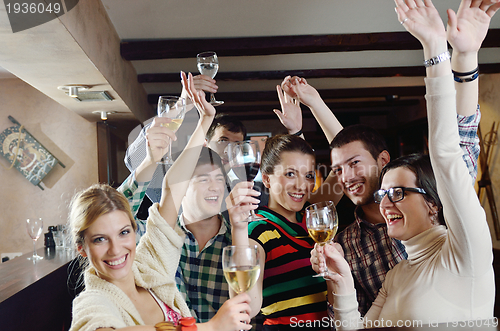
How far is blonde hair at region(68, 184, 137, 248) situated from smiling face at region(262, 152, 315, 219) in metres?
0.66

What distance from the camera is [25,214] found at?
5.08 m

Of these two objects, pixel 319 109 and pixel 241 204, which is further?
pixel 319 109

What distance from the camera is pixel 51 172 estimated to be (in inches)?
204

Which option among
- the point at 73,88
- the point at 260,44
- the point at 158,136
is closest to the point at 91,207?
the point at 158,136

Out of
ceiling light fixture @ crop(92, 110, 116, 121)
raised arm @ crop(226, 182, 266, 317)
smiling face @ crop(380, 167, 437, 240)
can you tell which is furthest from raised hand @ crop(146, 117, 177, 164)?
ceiling light fixture @ crop(92, 110, 116, 121)

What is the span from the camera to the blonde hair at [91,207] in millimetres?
1188

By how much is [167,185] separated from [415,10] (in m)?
0.93

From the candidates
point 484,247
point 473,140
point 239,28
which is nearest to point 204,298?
point 484,247

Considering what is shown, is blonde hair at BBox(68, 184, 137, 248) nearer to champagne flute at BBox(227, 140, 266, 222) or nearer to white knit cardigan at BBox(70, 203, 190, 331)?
white knit cardigan at BBox(70, 203, 190, 331)

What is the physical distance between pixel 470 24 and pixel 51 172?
5194 mm

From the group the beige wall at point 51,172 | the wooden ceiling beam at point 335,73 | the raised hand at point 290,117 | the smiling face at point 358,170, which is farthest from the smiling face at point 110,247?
the beige wall at point 51,172

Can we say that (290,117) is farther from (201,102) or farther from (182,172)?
(182,172)

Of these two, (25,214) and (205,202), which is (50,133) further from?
(205,202)

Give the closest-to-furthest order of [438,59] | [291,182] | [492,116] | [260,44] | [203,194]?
[438,59] → [203,194] → [291,182] → [260,44] → [492,116]
